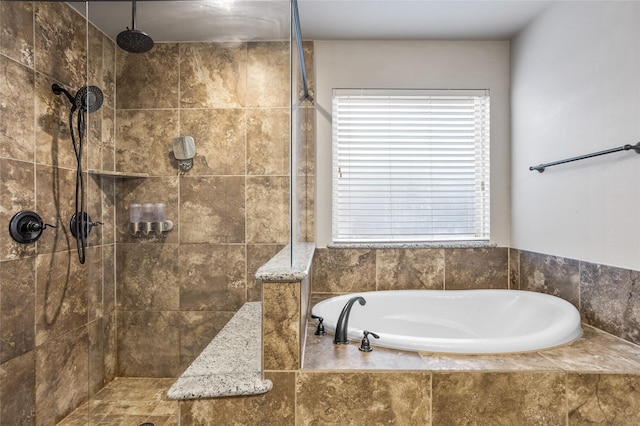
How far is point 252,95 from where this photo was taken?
1.33m

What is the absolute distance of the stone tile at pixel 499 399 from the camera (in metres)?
1.22

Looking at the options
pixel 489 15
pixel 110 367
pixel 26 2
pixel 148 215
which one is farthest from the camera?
pixel 489 15

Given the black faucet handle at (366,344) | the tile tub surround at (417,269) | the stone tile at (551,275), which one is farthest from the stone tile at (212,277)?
the stone tile at (551,275)

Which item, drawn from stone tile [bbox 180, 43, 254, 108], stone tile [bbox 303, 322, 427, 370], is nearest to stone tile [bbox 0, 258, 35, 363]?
stone tile [bbox 180, 43, 254, 108]

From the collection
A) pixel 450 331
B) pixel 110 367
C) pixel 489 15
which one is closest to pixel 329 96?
pixel 489 15

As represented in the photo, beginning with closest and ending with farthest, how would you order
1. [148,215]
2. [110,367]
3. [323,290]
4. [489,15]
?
[148,215] → [110,367] → [489,15] → [323,290]

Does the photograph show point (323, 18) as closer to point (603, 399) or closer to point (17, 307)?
point (17, 307)

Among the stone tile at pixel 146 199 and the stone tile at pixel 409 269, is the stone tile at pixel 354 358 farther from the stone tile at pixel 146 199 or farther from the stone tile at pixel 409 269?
the stone tile at pixel 409 269

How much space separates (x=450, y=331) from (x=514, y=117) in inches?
61.8

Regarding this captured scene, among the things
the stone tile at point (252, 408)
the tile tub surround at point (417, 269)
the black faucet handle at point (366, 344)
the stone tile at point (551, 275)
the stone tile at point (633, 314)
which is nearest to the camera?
the stone tile at point (252, 408)

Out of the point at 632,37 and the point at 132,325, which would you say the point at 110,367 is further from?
the point at 632,37

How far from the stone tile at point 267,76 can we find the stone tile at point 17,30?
107cm

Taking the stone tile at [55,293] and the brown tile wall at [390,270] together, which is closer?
the stone tile at [55,293]

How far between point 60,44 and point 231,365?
159cm
